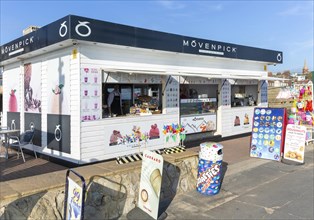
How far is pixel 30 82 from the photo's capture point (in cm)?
962

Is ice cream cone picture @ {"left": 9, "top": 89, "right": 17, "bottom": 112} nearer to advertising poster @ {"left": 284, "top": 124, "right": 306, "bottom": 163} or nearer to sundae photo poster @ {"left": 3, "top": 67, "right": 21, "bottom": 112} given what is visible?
sundae photo poster @ {"left": 3, "top": 67, "right": 21, "bottom": 112}

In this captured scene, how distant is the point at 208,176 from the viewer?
5824 millimetres

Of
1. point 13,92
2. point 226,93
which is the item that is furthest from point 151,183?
point 226,93

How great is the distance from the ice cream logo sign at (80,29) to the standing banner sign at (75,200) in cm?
450

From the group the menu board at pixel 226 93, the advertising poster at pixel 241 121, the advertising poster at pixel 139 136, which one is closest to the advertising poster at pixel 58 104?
the advertising poster at pixel 139 136

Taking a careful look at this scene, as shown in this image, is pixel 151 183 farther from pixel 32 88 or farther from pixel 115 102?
pixel 32 88

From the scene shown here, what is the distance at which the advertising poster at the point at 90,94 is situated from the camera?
7.59 metres

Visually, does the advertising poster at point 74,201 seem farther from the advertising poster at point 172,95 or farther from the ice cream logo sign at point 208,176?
the advertising poster at point 172,95

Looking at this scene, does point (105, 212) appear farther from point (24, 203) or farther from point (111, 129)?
point (111, 129)

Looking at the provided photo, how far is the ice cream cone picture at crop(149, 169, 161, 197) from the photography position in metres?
4.54

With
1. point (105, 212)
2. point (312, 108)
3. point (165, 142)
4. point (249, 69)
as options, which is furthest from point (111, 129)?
point (312, 108)

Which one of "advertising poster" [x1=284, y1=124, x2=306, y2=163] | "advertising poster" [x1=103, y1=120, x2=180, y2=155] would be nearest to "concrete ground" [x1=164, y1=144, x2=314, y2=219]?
"advertising poster" [x1=284, y1=124, x2=306, y2=163]

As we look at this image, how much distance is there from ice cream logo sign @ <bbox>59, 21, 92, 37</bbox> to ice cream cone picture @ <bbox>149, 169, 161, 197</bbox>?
4190 mm

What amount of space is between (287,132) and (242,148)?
2199 millimetres
